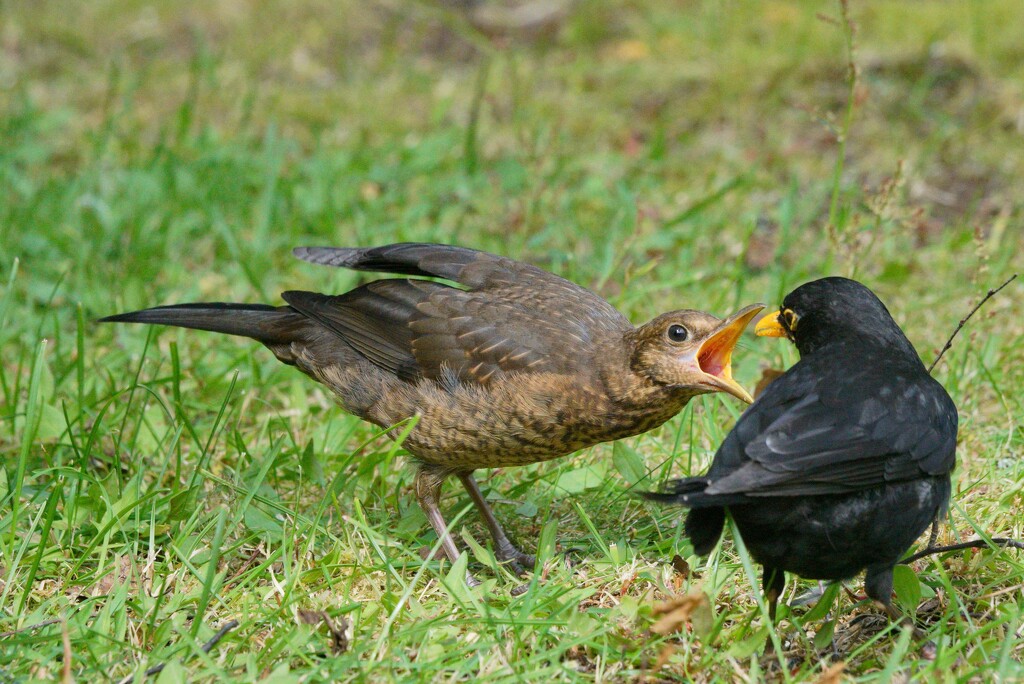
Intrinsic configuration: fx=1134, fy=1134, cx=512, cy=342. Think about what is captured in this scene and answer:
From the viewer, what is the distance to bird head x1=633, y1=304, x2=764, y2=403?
359 cm

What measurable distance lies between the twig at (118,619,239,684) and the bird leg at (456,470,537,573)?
1094mm

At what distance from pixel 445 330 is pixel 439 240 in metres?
2.17

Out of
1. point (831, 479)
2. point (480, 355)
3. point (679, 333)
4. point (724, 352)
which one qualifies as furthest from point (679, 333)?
point (831, 479)

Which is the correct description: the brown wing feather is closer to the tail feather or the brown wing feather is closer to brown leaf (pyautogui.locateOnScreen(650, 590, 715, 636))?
the tail feather

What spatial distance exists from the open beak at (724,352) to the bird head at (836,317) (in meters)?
0.33

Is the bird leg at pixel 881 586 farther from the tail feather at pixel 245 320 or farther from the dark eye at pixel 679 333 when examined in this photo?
the tail feather at pixel 245 320

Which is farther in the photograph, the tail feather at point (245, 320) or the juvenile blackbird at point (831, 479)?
the tail feather at point (245, 320)

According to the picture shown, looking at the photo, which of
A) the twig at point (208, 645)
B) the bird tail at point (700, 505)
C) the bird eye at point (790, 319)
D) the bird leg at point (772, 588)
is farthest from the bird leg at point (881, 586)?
the twig at point (208, 645)

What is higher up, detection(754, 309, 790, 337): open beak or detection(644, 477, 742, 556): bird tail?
detection(754, 309, 790, 337): open beak

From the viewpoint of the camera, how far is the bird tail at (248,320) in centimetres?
422

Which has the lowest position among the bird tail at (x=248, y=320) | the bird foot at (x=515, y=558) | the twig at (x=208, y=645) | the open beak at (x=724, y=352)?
the bird foot at (x=515, y=558)

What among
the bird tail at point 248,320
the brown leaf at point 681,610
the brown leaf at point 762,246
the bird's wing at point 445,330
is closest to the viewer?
the brown leaf at point 681,610

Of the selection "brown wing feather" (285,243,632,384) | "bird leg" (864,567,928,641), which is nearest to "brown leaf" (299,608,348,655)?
"brown wing feather" (285,243,632,384)

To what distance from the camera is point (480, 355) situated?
154 inches
